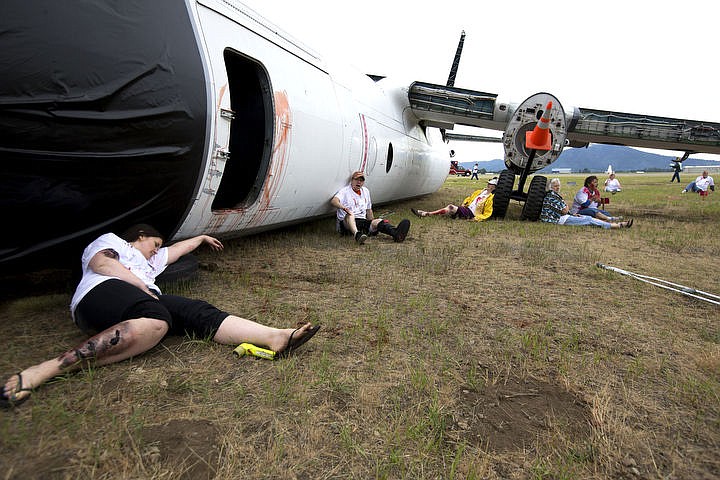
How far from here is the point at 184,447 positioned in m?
1.65

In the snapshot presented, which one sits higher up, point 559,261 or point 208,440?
point 559,261

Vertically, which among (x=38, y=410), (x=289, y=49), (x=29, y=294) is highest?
(x=289, y=49)

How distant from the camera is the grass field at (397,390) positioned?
1614 mm

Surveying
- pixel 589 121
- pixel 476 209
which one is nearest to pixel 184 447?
pixel 476 209

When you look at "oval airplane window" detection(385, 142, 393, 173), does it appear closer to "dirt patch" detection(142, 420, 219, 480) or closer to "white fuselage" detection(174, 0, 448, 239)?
"white fuselage" detection(174, 0, 448, 239)

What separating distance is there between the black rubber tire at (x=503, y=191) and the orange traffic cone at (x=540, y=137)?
2.50 ft

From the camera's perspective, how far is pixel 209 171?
3379 mm

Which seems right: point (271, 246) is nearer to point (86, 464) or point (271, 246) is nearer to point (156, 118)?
point (156, 118)

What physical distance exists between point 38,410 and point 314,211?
4214 millimetres

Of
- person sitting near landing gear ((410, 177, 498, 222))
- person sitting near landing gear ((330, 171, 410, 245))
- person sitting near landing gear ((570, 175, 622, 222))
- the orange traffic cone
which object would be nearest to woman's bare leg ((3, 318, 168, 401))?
person sitting near landing gear ((330, 171, 410, 245))

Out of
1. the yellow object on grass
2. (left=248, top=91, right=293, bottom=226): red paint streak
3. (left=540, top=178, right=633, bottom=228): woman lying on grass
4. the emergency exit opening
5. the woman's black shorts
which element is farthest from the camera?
(left=540, top=178, right=633, bottom=228): woman lying on grass

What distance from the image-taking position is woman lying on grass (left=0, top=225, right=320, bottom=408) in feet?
6.77

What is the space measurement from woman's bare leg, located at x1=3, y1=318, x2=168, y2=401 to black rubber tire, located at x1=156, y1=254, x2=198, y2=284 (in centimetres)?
127

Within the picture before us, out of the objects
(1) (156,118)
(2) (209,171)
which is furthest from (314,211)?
(1) (156,118)
